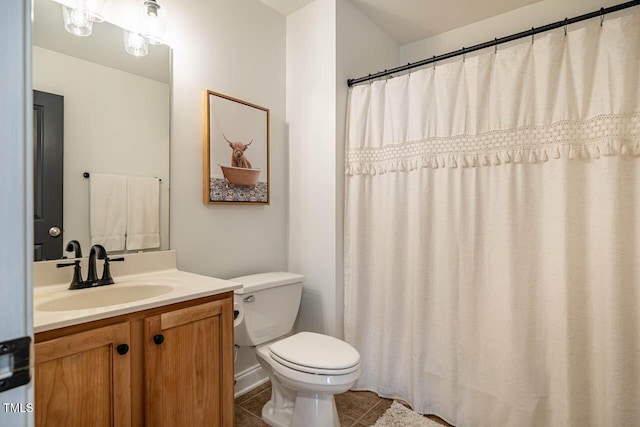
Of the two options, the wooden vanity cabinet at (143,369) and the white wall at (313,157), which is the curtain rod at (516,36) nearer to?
the white wall at (313,157)

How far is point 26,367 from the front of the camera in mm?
454

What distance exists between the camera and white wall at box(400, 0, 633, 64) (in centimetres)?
208

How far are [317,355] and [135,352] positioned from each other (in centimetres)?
78

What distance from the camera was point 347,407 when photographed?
1903mm

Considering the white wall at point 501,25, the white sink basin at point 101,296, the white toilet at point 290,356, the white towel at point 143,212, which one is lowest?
the white toilet at point 290,356

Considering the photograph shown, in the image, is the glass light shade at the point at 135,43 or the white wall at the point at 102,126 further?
the glass light shade at the point at 135,43

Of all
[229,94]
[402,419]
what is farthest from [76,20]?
[402,419]

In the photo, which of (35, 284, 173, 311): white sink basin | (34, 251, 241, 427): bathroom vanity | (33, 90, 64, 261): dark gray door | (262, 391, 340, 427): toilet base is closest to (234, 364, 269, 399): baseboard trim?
(262, 391, 340, 427): toilet base

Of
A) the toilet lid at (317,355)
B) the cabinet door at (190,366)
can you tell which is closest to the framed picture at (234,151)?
the cabinet door at (190,366)

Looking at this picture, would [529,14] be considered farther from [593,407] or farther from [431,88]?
[593,407]

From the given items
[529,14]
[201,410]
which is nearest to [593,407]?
[201,410]

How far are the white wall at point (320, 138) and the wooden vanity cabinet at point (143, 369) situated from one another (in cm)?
85

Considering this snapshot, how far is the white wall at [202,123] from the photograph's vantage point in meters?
1.78

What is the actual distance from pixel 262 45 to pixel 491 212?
1.78m
